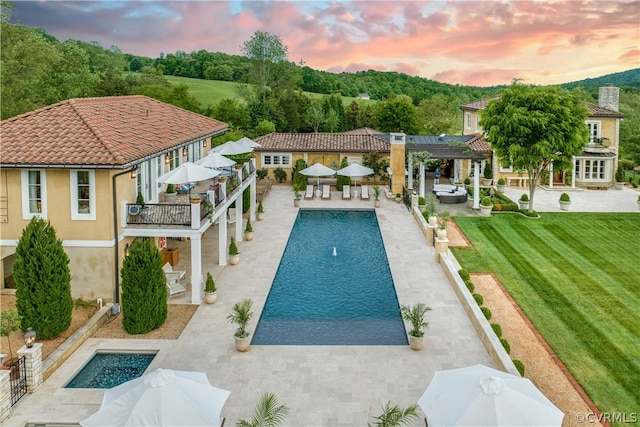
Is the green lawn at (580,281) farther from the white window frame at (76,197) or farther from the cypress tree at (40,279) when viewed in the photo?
the white window frame at (76,197)

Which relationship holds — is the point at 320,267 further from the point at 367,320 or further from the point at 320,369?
the point at 320,369

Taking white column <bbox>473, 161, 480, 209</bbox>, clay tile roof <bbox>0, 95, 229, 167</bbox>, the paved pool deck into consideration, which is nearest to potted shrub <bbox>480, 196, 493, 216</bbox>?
white column <bbox>473, 161, 480, 209</bbox>

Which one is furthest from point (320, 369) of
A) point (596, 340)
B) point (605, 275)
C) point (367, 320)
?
point (605, 275)

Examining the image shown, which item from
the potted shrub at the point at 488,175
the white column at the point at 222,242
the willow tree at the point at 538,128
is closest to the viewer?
the white column at the point at 222,242

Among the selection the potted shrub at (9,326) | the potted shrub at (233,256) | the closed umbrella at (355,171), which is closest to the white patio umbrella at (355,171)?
the closed umbrella at (355,171)

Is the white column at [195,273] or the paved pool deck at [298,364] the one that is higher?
the white column at [195,273]

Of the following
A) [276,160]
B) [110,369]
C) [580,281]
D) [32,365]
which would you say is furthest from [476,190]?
[32,365]

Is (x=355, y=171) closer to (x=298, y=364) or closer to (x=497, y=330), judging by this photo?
(x=497, y=330)
